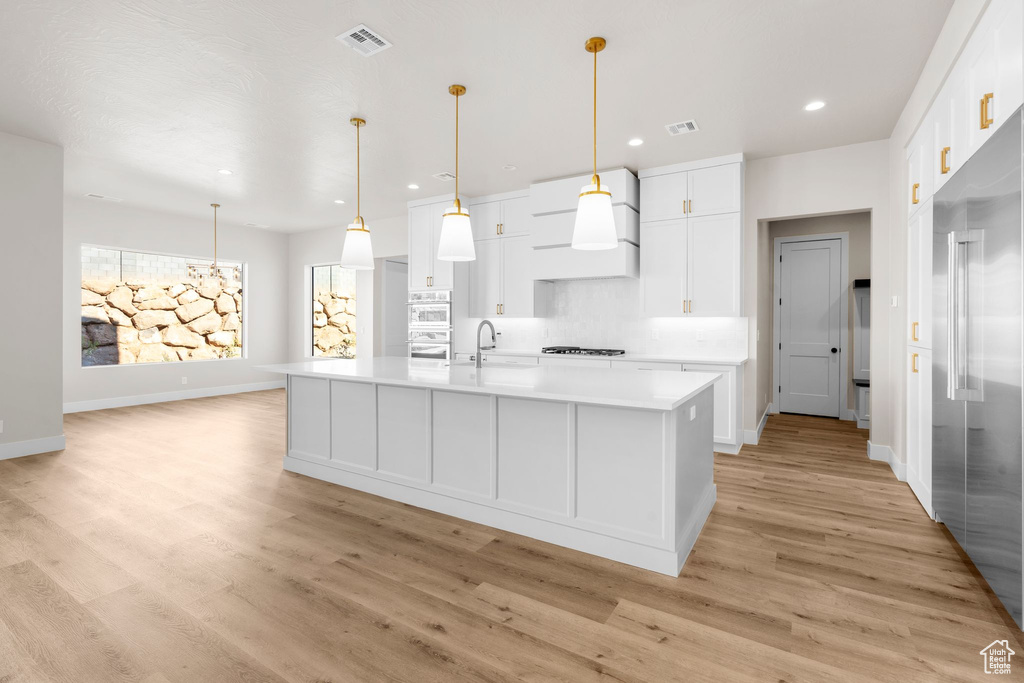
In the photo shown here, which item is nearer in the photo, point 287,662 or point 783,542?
point 287,662

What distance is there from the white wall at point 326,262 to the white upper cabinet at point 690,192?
382 cm

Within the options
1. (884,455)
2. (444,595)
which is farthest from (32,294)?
(884,455)

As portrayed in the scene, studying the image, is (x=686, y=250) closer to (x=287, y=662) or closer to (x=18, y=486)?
(x=287, y=662)

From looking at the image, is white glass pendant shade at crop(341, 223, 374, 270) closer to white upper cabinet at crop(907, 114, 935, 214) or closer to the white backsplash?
the white backsplash

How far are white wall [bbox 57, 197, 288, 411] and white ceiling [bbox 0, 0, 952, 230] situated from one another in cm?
185

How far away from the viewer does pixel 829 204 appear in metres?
4.52

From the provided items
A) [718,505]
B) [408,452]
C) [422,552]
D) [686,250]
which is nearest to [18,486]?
[408,452]

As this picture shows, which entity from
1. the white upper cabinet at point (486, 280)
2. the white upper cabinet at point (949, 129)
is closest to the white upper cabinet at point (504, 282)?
the white upper cabinet at point (486, 280)

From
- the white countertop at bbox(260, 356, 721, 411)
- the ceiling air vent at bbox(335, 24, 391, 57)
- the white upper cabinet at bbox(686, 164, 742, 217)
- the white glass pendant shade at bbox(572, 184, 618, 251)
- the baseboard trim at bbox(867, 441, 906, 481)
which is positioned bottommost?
the baseboard trim at bbox(867, 441, 906, 481)

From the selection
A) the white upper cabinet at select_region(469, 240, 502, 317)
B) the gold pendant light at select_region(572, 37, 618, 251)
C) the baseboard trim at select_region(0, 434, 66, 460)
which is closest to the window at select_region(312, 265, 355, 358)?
the white upper cabinet at select_region(469, 240, 502, 317)

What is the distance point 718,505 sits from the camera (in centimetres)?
323

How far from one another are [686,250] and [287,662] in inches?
177

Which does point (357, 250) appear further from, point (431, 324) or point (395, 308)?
point (395, 308)

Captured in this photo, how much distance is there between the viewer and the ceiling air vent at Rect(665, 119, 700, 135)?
3.91 m
